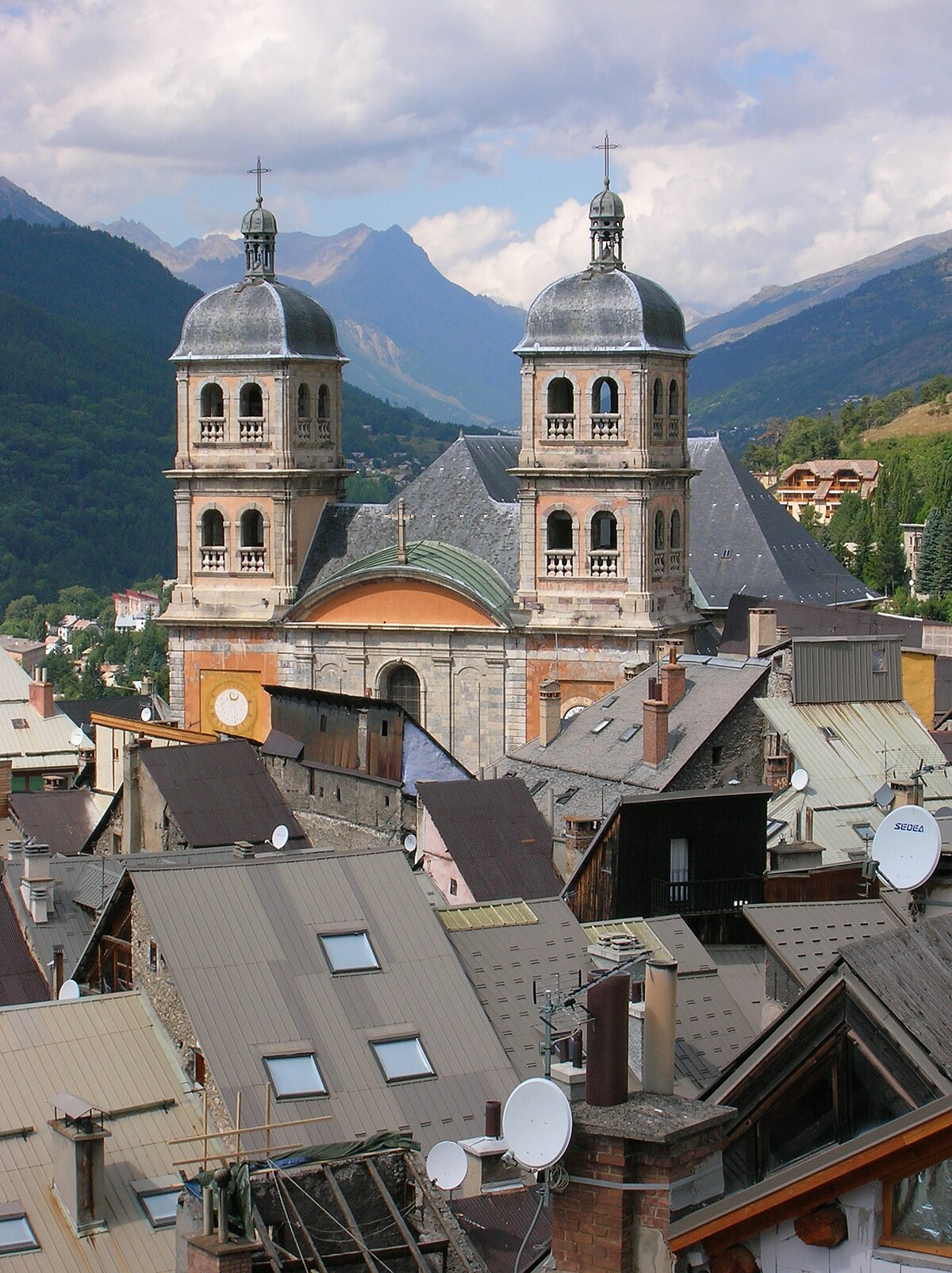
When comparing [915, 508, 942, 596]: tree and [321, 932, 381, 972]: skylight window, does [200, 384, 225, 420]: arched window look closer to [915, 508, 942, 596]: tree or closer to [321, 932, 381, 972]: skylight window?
[321, 932, 381, 972]: skylight window

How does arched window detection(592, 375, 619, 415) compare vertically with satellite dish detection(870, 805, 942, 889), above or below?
above

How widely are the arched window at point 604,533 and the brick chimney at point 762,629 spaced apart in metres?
5.36

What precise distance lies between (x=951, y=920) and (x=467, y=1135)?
8952 millimetres

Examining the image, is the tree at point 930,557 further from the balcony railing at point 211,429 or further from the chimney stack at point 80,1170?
the chimney stack at point 80,1170

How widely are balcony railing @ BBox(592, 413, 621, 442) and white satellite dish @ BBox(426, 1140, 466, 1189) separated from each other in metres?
38.5

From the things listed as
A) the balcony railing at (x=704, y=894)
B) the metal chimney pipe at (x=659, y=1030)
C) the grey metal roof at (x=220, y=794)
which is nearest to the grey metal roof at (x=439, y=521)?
the grey metal roof at (x=220, y=794)

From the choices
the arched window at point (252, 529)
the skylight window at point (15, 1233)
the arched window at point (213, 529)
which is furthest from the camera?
the arched window at point (213, 529)

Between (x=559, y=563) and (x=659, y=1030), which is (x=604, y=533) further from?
(x=659, y=1030)

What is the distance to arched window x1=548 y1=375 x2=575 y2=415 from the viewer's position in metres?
54.6

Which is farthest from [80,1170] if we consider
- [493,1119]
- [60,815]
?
[60,815]

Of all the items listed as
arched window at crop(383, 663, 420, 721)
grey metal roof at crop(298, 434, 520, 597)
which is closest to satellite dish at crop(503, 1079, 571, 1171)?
arched window at crop(383, 663, 420, 721)

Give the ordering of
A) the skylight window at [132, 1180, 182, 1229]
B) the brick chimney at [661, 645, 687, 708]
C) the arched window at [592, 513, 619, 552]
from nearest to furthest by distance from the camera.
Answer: the skylight window at [132, 1180, 182, 1229], the brick chimney at [661, 645, 687, 708], the arched window at [592, 513, 619, 552]

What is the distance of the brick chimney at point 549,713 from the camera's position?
44.4 meters

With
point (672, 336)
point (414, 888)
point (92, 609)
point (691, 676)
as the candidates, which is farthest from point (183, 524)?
point (92, 609)
